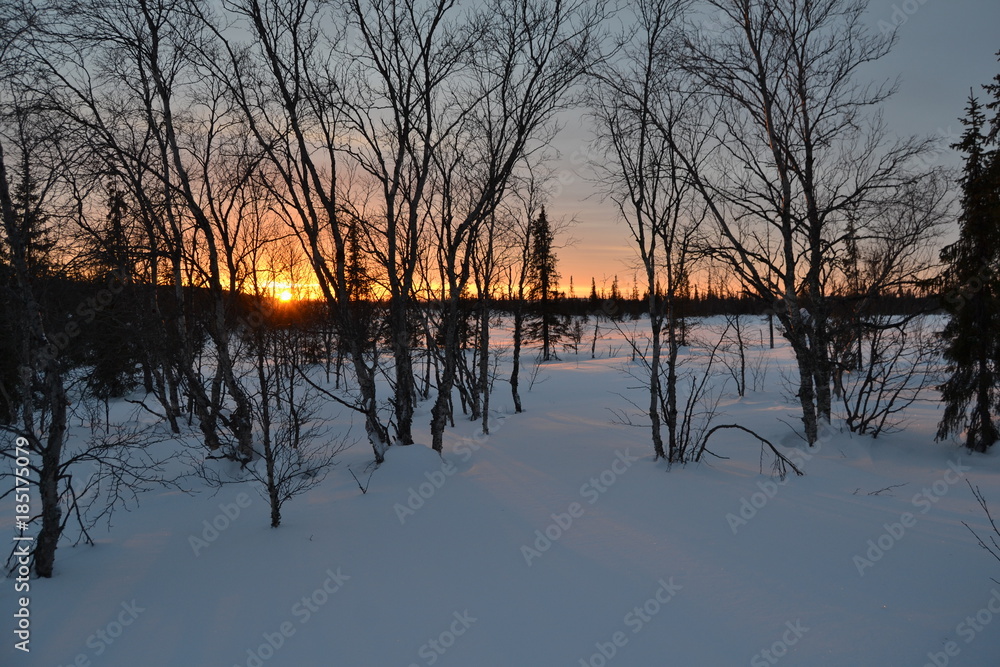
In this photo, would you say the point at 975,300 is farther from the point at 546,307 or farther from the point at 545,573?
the point at 546,307

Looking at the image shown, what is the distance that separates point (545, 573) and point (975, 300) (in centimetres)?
1236

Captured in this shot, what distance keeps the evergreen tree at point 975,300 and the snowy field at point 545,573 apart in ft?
6.01

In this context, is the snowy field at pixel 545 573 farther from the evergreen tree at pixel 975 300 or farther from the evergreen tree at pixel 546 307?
the evergreen tree at pixel 546 307

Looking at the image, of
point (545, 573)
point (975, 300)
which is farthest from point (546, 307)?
point (545, 573)

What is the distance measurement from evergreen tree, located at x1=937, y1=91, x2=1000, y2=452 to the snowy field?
1832mm

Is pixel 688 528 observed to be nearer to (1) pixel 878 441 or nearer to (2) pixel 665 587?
(2) pixel 665 587

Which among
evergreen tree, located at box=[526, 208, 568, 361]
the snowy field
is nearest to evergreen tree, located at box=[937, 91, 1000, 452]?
the snowy field

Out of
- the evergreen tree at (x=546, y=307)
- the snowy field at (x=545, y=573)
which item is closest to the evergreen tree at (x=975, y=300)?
the snowy field at (x=545, y=573)

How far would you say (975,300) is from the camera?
1154cm

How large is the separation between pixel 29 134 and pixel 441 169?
662cm

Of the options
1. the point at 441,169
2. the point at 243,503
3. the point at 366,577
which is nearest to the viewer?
the point at 366,577

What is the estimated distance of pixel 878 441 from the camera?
36.3 feet

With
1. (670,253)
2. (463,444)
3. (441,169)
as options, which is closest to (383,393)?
(463,444)

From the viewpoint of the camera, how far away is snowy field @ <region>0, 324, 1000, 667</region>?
463 cm
